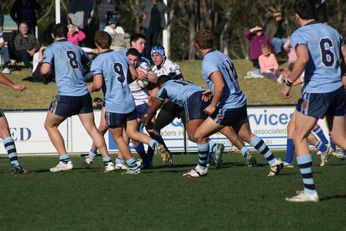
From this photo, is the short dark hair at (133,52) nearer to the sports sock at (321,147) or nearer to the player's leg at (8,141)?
the player's leg at (8,141)

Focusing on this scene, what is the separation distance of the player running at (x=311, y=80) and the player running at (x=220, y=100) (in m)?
2.34

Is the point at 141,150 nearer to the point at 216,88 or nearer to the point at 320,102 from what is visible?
the point at 216,88

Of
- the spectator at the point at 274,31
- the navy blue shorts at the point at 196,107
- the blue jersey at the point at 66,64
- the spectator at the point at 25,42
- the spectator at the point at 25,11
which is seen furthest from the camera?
the spectator at the point at 274,31

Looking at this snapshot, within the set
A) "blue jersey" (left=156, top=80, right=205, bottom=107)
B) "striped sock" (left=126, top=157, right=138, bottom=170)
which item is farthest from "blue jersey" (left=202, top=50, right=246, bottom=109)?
"striped sock" (left=126, top=157, right=138, bottom=170)

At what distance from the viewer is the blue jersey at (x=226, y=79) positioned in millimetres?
13867

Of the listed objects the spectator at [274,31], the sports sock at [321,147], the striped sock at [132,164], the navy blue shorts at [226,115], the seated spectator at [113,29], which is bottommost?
the spectator at [274,31]

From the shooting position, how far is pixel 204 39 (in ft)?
46.0

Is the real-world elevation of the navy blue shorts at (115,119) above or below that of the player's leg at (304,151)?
below

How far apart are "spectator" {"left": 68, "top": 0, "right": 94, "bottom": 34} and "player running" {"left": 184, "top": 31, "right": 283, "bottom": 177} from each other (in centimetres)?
1606

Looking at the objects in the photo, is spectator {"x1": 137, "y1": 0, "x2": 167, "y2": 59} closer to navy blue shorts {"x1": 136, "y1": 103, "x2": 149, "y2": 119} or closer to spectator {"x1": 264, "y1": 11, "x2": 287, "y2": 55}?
spectator {"x1": 264, "y1": 11, "x2": 287, "y2": 55}

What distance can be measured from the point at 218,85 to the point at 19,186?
2929 millimetres

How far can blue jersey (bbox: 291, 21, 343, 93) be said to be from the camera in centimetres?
1125

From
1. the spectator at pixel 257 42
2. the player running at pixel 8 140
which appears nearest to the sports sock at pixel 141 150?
the player running at pixel 8 140

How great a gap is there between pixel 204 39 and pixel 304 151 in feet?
10.8
